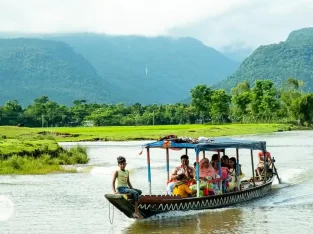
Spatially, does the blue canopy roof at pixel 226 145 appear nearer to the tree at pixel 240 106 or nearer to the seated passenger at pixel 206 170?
the seated passenger at pixel 206 170

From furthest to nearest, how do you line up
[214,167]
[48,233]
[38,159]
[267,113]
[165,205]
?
1. [267,113]
2. [38,159]
3. [214,167]
4. [165,205]
5. [48,233]

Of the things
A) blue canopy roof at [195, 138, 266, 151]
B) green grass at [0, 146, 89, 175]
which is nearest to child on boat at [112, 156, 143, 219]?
blue canopy roof at [195, 138, 266, 151]

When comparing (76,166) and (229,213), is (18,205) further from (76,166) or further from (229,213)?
(76,166)

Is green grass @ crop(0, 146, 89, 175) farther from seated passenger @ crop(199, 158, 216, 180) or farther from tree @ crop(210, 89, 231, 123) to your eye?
tree @ crop(210, 89, 231, 123)

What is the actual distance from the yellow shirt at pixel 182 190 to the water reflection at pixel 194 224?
0.85 metres

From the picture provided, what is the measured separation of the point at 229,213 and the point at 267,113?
104802 mm

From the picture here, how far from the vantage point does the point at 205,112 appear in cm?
Result: 12912

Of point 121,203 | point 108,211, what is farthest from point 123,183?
point 108,211

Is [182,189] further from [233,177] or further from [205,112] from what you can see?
[205,112]

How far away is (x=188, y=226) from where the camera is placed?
16.6 meters

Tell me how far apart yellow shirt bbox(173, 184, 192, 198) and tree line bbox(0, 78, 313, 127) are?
96.1 metres

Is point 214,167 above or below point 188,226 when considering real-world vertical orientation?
above

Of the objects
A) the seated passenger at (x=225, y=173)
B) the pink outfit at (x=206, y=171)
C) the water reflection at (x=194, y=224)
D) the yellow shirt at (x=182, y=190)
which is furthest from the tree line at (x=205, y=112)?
the water reflection at (x=194, y=224)

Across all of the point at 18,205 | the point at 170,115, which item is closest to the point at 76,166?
the point at 18,205
